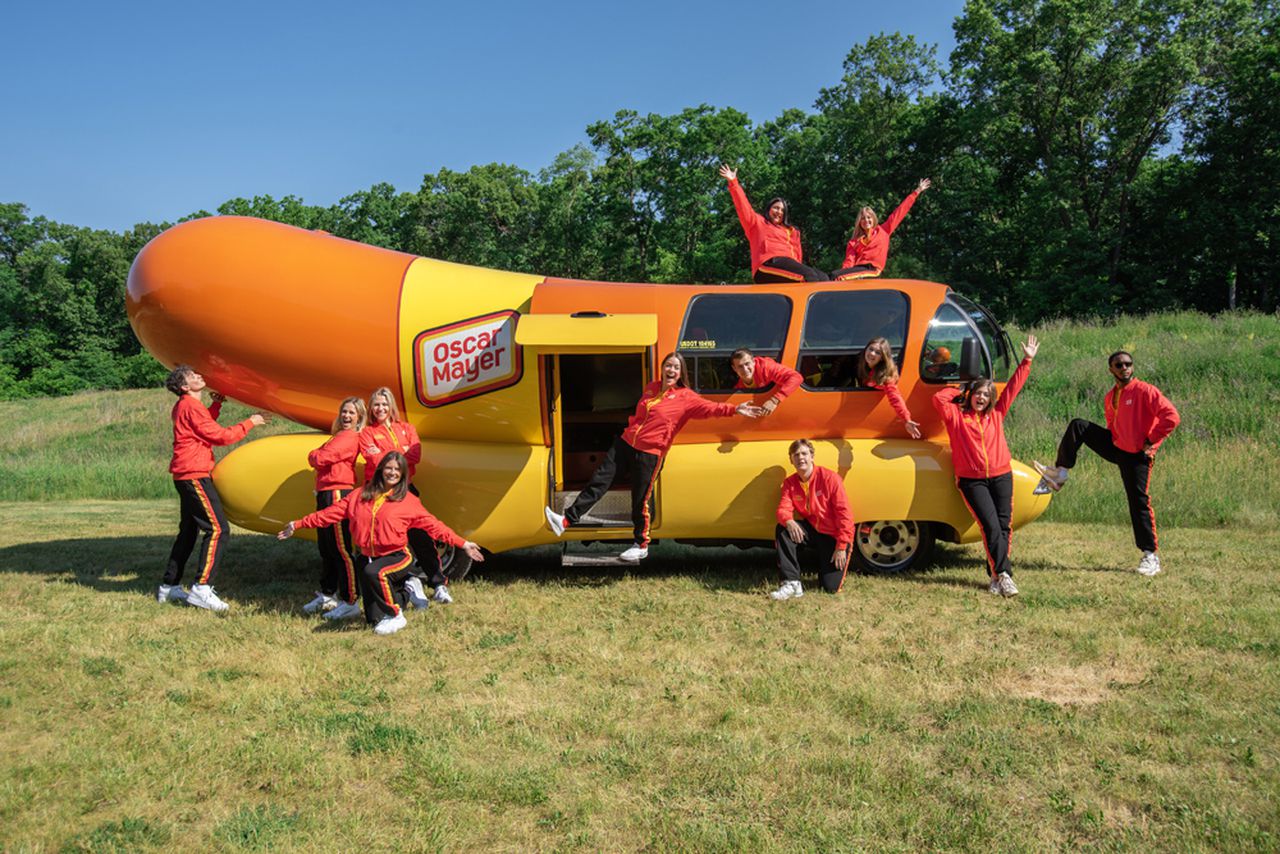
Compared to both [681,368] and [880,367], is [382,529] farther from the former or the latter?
[880,367]

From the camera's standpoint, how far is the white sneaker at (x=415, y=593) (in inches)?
240

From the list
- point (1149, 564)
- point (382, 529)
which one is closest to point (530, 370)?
point (382, 529)

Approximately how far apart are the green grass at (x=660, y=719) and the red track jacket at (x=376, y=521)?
1.99 ft

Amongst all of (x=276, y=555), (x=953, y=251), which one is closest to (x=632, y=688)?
(x=276, y=555)

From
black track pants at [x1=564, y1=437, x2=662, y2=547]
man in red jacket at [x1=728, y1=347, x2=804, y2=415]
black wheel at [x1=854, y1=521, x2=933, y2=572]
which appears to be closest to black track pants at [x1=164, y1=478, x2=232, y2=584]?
black track pants at [x1=564, y1=437, x2=662, y2=547]

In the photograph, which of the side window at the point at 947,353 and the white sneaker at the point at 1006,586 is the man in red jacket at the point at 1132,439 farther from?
the side window at the point at 947,353

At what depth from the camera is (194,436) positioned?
6531 millimetres

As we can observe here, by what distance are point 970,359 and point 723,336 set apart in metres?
2.07

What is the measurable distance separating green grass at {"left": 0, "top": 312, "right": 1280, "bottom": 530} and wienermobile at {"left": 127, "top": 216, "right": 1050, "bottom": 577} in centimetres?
397

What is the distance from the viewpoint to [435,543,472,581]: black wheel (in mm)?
6883

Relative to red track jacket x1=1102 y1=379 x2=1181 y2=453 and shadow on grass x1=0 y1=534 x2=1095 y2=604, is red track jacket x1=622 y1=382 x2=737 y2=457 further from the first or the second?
red track jacket x1=1102 y1=379 x2=1181 y2=453

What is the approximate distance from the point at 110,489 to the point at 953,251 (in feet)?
93.2

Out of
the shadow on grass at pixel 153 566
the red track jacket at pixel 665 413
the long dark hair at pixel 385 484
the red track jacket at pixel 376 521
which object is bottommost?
the shadow on grass at pixel 153 566

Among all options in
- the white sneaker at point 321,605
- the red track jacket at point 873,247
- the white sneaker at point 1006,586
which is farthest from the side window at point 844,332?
the white sneaker at point 321,605
